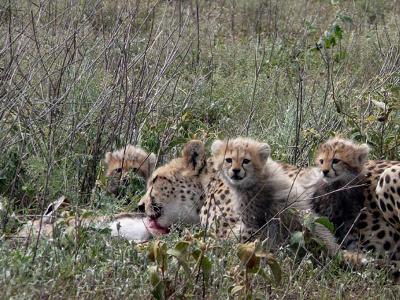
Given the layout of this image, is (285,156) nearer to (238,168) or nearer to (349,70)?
(238,168)

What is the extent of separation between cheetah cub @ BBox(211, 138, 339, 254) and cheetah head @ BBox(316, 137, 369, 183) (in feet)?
0.47

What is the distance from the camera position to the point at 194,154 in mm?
5457

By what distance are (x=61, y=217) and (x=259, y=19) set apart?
5.26 meters

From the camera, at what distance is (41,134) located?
18.0ft

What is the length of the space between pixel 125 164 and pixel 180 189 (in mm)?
325

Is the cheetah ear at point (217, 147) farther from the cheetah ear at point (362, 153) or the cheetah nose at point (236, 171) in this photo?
the cheetah ear at point (362, 153)

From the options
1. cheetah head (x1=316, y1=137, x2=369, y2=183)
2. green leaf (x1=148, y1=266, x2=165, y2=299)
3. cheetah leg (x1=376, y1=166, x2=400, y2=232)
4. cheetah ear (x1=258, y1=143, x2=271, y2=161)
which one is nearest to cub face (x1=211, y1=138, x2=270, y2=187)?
cheetah ear (x1=258, y1=143, x2=271, y2=161)

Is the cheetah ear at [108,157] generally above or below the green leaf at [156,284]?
below

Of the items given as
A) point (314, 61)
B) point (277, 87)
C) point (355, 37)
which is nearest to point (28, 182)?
point (277, 87)

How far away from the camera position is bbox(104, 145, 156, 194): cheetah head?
5555mm

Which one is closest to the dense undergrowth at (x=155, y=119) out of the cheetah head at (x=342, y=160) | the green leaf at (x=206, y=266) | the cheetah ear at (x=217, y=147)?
the green leaf at (x=206, y=266)

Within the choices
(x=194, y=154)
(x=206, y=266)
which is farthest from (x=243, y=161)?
(x=206, y=266)

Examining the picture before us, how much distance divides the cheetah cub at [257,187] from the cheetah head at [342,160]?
14 cm

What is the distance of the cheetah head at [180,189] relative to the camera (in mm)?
5422
